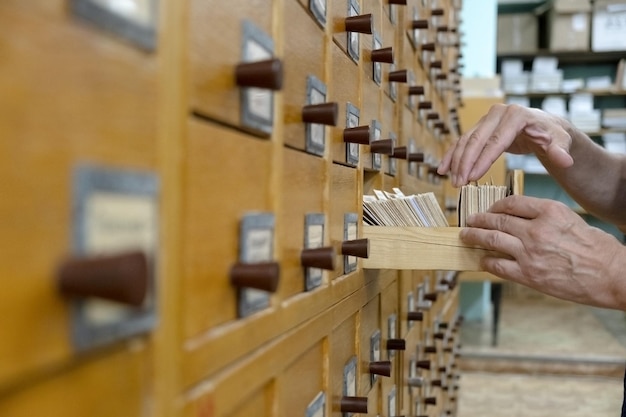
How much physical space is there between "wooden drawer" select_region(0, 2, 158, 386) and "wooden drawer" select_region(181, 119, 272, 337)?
0.12 metres

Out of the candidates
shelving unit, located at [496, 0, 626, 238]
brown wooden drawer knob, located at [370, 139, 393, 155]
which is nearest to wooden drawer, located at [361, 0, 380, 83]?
brown wooden drawer knob, located at [370, 139, 393, 155]

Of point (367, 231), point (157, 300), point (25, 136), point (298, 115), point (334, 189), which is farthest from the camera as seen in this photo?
point (367, 231)

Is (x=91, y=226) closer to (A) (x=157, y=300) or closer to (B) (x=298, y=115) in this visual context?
(A) (x=157, y=300)

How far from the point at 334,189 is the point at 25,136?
0.72 metres

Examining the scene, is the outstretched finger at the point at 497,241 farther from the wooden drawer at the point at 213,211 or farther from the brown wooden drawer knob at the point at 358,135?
the wooden drawer at the point at 213,211

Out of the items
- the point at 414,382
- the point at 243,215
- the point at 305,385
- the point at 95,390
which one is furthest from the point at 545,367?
the point at 95,390

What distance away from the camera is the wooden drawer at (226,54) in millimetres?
554

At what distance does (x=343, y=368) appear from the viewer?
1.17m

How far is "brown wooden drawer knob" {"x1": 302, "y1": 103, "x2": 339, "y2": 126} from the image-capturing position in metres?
0.84

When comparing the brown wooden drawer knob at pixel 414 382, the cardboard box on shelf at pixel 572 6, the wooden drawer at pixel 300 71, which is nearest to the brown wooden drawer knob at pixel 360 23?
the wooden drawer at pixel 300 71

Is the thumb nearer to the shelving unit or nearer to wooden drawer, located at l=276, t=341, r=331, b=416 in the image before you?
wooden drawer, located at l=276, t=341, r=331, b=416

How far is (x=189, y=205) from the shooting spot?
1.77 ft

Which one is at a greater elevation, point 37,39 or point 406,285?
point 37,39

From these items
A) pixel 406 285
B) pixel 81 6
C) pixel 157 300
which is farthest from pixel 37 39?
pixel 406 285
